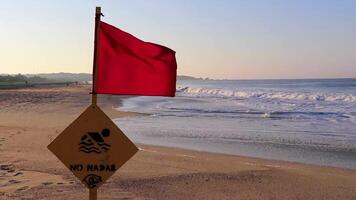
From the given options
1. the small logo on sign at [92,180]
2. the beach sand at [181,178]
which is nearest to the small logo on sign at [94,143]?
the small logo on sign at [92,180]

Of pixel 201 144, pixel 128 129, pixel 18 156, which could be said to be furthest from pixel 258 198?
pixel 128 129

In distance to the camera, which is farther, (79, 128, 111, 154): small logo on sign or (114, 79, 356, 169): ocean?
(114, 79, 356, 169): ocean

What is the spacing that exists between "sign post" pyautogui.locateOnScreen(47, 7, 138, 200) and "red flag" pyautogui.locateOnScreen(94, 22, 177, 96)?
279 mm

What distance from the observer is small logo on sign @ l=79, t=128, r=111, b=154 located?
14.4 ft

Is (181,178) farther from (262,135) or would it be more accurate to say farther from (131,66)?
(262,135)

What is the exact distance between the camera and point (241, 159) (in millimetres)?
10711

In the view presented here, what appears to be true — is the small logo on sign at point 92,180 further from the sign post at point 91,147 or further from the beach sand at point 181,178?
the beach sand at point 181,178

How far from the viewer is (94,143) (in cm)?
442

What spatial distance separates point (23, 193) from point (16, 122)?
12.6 meters

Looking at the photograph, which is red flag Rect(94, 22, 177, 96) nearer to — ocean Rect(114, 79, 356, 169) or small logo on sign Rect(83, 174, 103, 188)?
small logo on sign Rect(83, 174, 103, 188)

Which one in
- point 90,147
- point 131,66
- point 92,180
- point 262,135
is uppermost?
point 131,66

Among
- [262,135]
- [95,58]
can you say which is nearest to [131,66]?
[95,58]

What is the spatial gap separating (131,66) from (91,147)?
830mm

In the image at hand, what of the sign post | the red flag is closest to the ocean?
the red flag
